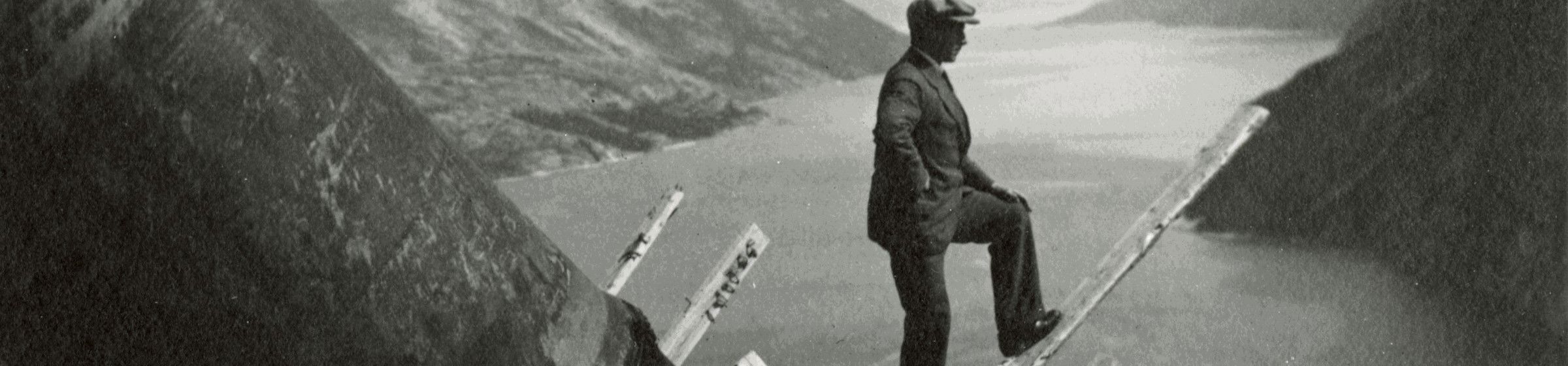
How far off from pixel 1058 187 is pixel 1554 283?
1.66 metres

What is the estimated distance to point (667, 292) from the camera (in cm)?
533

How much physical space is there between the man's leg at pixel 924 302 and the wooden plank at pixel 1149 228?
140 millimetres

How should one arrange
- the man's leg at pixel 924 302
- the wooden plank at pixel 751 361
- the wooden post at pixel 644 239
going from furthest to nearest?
the wooden post at pixel 644 239 → the man's leg at pixel 924 302 → the wooden plank at pixel 751 361

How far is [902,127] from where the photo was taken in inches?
127

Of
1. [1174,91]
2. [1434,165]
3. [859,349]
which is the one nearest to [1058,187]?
[1174,91]

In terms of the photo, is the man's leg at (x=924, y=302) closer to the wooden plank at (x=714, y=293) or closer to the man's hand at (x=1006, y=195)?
the man's hand at (x=1006, y=195)

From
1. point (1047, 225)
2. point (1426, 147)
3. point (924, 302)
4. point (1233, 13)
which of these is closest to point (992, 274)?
point (924, 302)

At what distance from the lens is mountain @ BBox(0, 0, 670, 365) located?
6.72ft

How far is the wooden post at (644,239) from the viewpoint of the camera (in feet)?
12.6

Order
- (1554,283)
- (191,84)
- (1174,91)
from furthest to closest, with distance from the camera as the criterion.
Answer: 1. (1554,283)
2. (1174,91)
3. (191,84)

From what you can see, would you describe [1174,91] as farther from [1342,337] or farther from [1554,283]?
[1554,283]

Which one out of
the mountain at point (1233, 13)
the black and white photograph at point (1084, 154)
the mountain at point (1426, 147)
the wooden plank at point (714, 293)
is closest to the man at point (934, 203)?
the wooden plank at point (714, 293)

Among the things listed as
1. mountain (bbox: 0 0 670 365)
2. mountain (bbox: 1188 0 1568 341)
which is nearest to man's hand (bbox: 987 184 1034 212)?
mountain (bbox: 0 0 670 365)

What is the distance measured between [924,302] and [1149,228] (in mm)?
456
